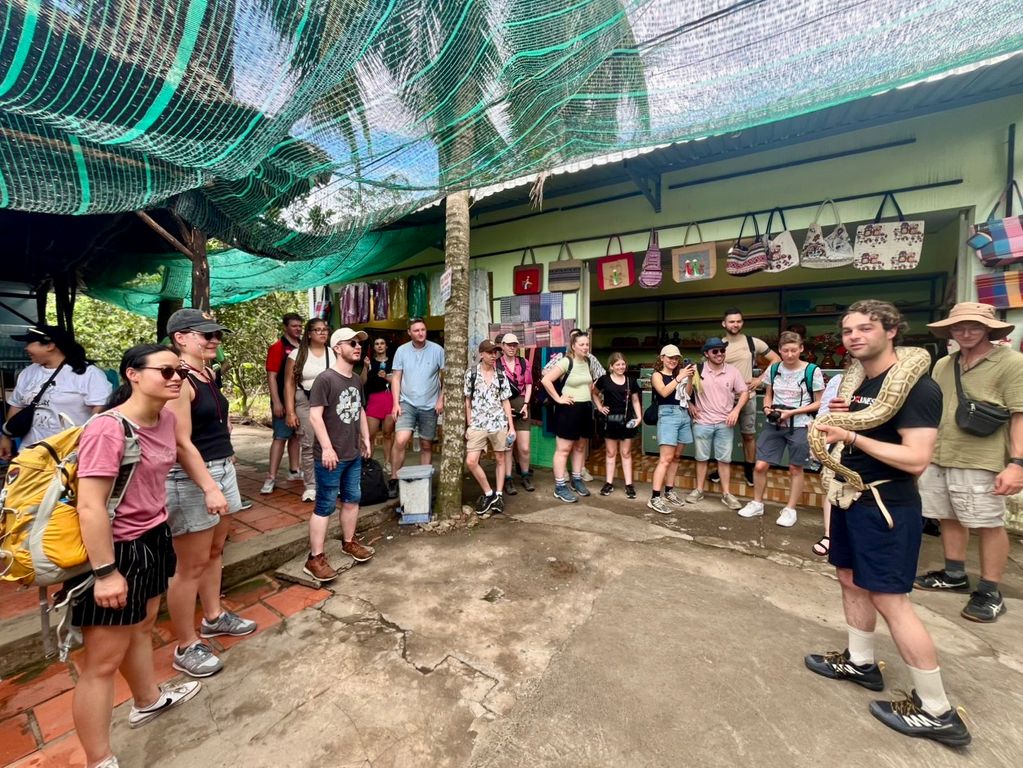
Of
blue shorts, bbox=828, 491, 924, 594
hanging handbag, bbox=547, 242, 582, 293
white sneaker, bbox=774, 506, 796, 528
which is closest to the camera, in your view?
blue shorts, bbox=828, 491, 924, 594

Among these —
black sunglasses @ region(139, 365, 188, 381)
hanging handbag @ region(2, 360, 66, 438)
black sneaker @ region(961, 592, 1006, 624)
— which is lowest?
black sneaker @ region(961, 592, 1006, 624)

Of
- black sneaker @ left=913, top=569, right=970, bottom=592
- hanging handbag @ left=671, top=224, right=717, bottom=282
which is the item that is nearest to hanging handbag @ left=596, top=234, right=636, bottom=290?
hanging handbag @ left=671, top=224, right=717, bottom=282

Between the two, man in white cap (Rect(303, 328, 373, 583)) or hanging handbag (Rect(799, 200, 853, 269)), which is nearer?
man in white cap (Rect(303, 328, 373, 583))

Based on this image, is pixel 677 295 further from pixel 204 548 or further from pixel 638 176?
pixel 204 548

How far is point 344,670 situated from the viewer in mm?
1979

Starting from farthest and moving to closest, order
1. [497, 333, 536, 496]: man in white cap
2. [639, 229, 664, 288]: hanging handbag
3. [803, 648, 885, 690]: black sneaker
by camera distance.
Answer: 1. [639, 229, 664, 288]: hanging handbag
2. [497, 333, 536, 496]: man in white cap
3. [803, 648, 885, 690]: black sneaker

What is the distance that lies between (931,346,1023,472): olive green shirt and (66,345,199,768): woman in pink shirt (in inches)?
164

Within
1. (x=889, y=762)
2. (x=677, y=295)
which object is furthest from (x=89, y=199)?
(x=677, y=295)

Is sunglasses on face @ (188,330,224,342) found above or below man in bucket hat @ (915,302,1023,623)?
above

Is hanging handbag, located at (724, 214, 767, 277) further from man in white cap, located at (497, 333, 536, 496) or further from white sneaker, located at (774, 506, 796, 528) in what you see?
man in white cap, located at (497, 333, 536, 496)

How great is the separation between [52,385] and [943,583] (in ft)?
19.7

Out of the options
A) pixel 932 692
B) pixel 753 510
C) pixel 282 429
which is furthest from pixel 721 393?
pixel 282 429

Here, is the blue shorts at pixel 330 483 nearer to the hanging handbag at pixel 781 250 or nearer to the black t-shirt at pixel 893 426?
the black t-shirt at pixel 893 426

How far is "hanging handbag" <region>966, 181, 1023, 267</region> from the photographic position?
3352 mm
